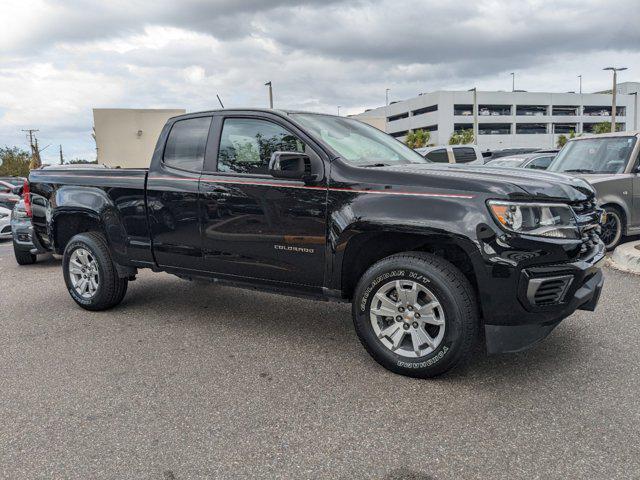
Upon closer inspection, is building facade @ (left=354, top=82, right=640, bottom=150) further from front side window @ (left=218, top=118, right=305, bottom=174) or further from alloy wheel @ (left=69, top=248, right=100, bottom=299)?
front side window @ (left=218, top=118, right=305, bottom=174)

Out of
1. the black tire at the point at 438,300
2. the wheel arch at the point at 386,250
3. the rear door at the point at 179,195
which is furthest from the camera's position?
the rear door at the point at 179,195

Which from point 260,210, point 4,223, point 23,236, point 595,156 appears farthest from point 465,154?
point 4,223

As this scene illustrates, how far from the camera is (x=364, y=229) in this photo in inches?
140

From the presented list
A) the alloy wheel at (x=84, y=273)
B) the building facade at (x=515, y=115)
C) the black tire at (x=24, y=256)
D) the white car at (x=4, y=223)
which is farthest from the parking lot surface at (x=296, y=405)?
the building facade at (x=515, y=115)

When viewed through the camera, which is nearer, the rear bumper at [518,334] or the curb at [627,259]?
the rear bumper at [518,334]

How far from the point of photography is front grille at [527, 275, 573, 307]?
3.15 meters

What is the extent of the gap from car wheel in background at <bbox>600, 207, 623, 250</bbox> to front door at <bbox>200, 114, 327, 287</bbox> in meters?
5.69

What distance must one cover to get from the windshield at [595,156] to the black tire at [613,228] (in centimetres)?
64

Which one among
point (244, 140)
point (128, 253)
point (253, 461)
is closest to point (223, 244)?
point (244, 140)

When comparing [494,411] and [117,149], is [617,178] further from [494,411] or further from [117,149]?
[117,149]

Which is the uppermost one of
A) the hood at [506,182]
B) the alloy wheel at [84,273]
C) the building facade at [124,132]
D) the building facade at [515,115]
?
the building facade at [515,115]

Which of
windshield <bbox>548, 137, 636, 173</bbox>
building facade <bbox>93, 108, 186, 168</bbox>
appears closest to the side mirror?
windshield <bbox>548, 137, 636, 173</bbox>

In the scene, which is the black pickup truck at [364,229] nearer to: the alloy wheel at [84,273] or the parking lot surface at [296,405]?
the alloy wheel at [84,273]

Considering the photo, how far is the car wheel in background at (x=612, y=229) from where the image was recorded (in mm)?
7652
